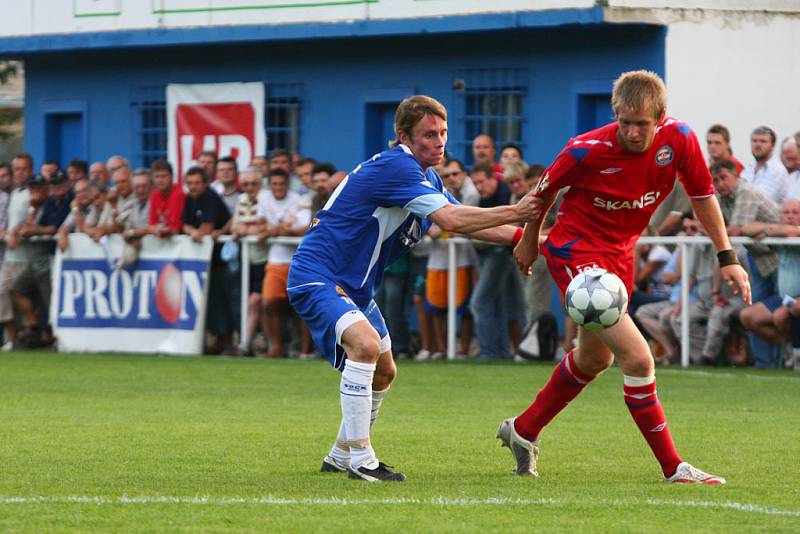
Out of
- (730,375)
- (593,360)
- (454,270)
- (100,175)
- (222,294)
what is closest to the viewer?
(593,360)

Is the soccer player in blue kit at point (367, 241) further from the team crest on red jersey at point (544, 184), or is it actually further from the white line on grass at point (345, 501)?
the white line on grass at point (345, 501)

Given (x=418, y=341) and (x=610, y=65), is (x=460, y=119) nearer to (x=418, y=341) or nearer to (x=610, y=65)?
(x=610, y=65)

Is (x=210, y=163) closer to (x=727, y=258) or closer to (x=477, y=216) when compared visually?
(x=477, y=216)

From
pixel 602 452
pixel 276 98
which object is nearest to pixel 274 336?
pixel 276 98

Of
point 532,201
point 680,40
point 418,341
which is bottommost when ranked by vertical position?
point 418,341

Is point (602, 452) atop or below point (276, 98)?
below

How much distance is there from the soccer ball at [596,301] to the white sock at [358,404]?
1.07m

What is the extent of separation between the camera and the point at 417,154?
28.0 feet

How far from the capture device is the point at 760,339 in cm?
1628

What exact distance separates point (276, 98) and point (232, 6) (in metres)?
1.47

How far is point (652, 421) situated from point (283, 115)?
661 inches

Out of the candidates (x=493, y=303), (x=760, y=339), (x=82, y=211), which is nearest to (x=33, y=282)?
(x=82, y=211)

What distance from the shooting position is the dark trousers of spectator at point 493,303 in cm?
1756

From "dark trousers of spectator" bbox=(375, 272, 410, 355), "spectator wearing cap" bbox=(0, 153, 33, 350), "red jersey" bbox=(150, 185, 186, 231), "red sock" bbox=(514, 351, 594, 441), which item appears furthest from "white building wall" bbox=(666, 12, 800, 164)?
"red sock" bbox=(514, 351, 594, 441)
